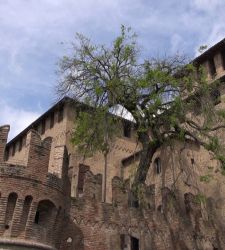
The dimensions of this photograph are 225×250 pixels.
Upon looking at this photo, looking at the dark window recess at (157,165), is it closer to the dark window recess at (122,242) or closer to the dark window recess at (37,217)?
the dark window recess at (122,242)

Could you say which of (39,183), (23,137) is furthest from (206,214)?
(23,137)

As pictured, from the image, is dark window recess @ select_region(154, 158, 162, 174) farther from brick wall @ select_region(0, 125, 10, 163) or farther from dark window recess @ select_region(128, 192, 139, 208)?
brick wall @ select_region(0, 125, 10, 163)

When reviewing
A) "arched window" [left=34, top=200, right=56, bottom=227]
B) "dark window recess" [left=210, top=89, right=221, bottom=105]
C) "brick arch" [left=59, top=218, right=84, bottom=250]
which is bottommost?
"brick arch" [left=59, top=218, right=84, bottom=250]

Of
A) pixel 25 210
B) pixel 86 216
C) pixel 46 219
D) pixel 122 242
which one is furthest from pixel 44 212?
pixel 122 242

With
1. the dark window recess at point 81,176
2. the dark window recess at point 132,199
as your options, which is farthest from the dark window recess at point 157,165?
the dark window recess at point 132,199

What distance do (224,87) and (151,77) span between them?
Answer: 6507 mm

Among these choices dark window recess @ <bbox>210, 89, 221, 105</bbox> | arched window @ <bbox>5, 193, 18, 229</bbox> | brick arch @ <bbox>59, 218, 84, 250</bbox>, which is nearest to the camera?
arched window @ <bbox>5, 193, 18, 229</bbox>

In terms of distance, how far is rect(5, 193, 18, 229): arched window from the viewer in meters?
11.0

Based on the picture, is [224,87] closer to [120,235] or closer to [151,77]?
[151,77]

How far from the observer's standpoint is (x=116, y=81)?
15.1 meters

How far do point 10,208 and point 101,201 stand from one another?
13.6 ft

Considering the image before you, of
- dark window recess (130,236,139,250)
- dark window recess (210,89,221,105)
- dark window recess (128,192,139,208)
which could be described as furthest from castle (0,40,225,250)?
dark window recess (210,89,221,105)

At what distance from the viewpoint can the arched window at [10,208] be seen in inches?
433

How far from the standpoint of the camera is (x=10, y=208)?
11172 mm
